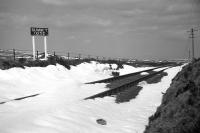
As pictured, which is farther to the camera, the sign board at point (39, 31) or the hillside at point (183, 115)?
the sign board at point (39, 31)

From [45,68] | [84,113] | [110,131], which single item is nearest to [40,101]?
[84,113]

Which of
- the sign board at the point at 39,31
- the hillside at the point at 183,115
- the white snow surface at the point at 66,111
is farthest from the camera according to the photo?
the sign board at the point at 39,31

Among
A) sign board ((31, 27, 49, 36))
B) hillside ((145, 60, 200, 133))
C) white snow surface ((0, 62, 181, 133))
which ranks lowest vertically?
white snow surface ((0, 62, 181, 133))

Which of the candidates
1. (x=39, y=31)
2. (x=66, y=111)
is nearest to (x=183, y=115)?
(x=66, y=111)

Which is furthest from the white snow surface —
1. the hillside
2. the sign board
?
the sign board

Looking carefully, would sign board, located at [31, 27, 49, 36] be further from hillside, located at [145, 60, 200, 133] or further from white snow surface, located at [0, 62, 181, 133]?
hillside, located at [145, 60, 200, 133]

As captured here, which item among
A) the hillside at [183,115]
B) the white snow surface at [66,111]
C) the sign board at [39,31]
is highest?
the sign board at [39,31]

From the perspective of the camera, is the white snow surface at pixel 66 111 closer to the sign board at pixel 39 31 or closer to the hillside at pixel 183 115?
the hillside at pixel 183 115

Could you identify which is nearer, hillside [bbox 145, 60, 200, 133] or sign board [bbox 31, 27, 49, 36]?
hillside [bbox 145, 60, 200, 133]

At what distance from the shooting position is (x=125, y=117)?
10602 mm

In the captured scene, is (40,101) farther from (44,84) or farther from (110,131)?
(44,84)

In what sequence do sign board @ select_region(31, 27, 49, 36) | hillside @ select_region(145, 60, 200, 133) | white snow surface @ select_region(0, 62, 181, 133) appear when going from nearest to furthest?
1. hillside @ select_region(145, 60, 200, 133)
2. white snow surface @ select_region(0, 62, 181, 133)
3. sign board @ select_region(31, 27, 49, 36)

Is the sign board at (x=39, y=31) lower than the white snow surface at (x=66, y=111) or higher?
higher

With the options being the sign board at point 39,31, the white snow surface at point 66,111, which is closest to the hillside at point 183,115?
the white snow surface at point 66,111
